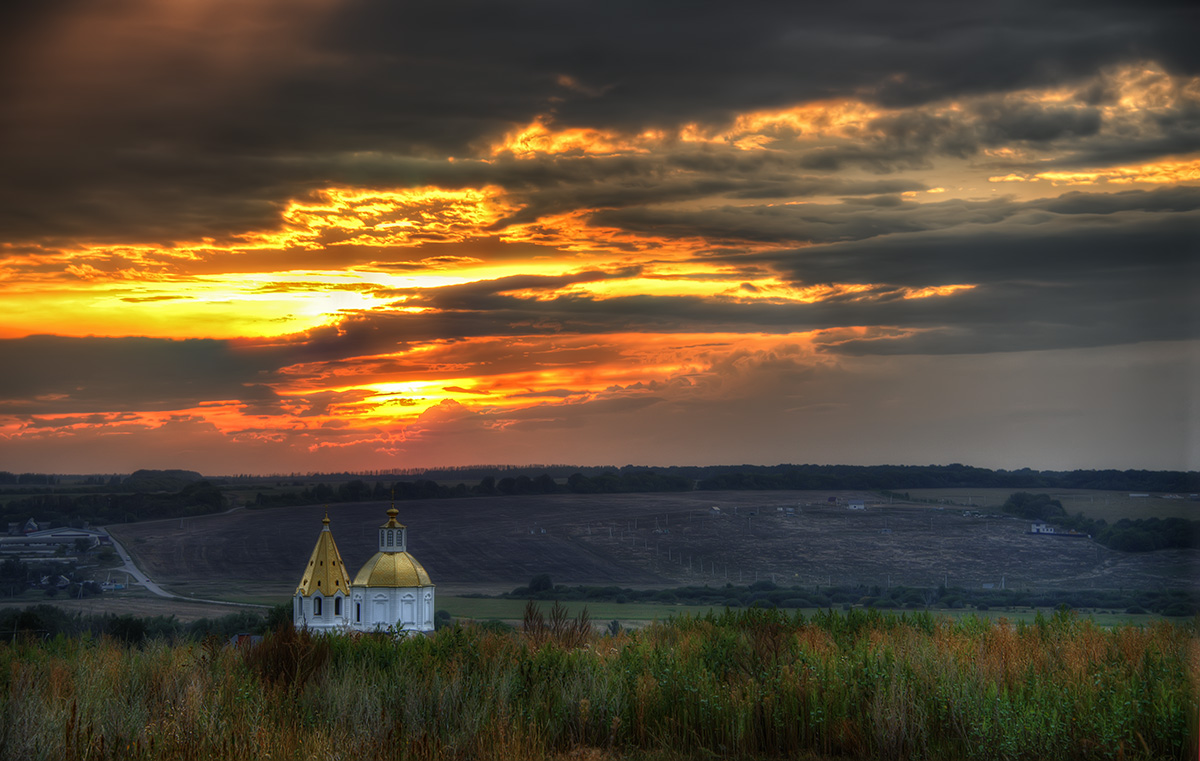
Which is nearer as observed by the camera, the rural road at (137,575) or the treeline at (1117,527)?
the treeline at (1117,527)

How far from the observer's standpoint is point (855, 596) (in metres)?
100

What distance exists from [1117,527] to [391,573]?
7384cm

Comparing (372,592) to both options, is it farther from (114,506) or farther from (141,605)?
(114,506)

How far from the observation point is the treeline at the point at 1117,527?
86.4 m

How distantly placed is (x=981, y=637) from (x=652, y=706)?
4.27 meters

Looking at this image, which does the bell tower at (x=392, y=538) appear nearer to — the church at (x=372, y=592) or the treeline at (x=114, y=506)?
the church at (x=372, y=592)

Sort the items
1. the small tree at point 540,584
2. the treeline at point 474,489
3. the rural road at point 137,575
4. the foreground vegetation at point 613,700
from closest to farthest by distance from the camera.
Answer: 1. the foreground vegetation at point 613,700
2. the rural road at point 137,575
3. the small tree at point 540,584
4. the treeline at point 474,489

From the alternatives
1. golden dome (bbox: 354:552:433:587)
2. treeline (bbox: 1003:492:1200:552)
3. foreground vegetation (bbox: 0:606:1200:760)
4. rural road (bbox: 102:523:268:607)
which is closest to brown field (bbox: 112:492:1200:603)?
rural road (bbox: 102:523:268:607)

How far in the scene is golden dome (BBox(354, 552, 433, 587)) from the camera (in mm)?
58156

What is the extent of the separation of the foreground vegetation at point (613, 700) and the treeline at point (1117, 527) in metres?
72.6

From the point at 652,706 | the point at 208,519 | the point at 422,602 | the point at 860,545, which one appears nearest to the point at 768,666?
the point at 652,706

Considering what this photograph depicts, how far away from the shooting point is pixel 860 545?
122 m

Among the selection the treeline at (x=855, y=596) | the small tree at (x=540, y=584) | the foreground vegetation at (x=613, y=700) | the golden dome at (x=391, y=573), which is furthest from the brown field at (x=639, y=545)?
the foreground vegetation at (x=613, y=700)

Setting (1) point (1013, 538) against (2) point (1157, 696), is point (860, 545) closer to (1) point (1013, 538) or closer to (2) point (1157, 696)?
(1) point (1013, 538)
